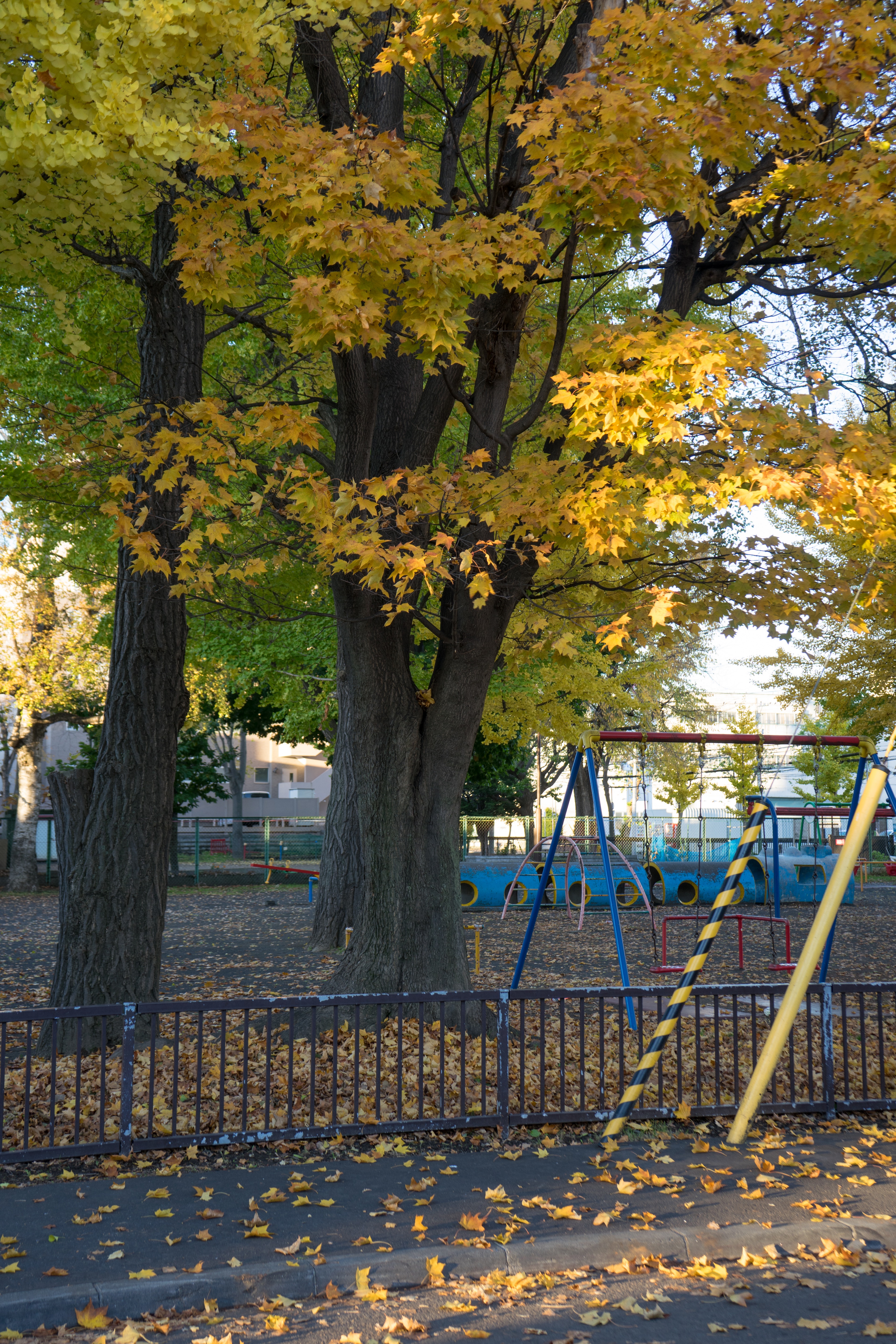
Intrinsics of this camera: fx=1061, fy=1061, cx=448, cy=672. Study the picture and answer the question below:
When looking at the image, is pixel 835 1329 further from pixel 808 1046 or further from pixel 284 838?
pixel 284 838

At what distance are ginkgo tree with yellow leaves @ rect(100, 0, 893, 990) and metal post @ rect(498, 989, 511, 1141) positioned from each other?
2.29 metres

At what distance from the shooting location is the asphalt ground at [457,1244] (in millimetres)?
4230

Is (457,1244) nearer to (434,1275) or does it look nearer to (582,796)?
(434,1275)

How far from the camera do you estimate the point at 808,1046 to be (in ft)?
23.4

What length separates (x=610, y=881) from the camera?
9320mm

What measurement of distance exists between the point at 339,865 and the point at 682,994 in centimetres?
836

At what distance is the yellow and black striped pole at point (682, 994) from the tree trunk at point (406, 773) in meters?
2.32

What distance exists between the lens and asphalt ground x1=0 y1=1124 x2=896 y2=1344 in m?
4.23

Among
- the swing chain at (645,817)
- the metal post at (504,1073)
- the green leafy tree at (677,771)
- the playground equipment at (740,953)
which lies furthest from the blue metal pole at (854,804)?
the green leafy tree at (677,771)

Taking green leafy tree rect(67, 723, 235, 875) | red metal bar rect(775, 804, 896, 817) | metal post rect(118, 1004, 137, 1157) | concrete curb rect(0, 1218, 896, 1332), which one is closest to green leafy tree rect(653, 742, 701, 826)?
red metal bar rect(775, 804, 896, 817)

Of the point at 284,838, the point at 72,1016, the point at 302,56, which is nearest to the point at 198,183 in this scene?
the point at 302,56

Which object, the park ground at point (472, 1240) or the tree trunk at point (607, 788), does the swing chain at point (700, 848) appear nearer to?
the tree trunk at point (607, 788)

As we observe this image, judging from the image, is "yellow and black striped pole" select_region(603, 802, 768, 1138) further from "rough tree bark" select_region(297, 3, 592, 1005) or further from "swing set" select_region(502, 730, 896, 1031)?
"rough tree bark" select_region(297, 3, 592, 1005)

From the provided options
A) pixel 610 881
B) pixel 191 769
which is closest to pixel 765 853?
pixel 610 881
